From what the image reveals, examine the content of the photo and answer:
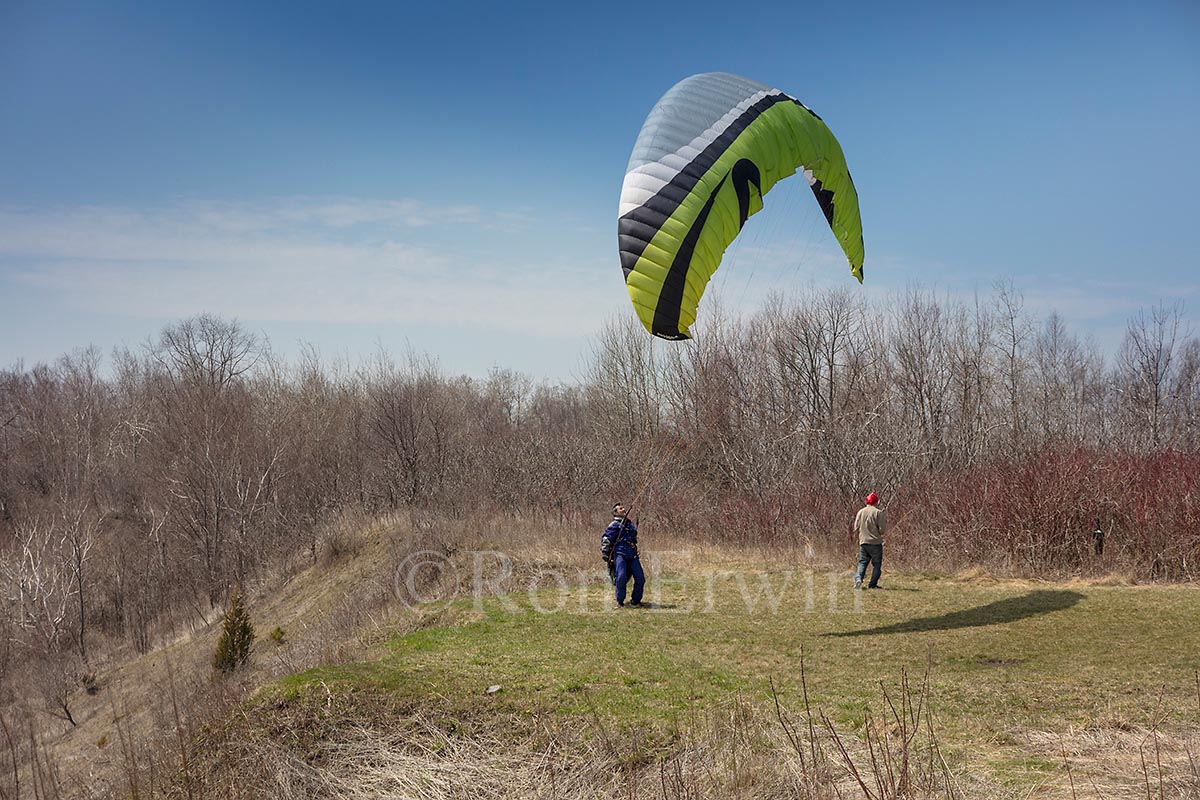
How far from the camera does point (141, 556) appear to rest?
33938 millimetres

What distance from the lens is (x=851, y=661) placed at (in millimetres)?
9445

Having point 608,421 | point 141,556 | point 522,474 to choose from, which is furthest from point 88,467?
point 608,421

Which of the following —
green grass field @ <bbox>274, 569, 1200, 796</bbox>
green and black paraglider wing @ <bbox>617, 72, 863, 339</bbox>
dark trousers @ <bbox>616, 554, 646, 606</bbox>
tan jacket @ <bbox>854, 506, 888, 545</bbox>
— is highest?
green and black paraglider wing @ <bbox>617, 72, 863, 339</bbox>

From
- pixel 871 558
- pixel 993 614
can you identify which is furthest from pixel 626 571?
pixel 993 614

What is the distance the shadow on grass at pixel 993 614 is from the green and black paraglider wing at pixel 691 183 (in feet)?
16.9

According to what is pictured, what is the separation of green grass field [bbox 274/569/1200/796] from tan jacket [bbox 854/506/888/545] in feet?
2.96

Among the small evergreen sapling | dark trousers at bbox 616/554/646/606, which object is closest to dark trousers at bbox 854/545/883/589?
dark trousers at bbox 616/554/646/606

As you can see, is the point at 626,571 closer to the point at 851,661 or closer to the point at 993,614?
the point at 851,661

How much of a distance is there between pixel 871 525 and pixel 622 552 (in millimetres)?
4207

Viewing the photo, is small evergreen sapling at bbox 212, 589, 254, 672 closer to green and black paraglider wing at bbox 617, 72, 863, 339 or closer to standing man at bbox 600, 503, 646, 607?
standing man at bbox 600, 503, 646, 607

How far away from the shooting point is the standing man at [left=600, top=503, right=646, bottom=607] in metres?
12.6

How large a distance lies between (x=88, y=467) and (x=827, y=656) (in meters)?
47.7

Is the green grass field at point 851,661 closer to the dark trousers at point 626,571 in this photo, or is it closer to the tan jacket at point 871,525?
the dark trousers at point 626,571

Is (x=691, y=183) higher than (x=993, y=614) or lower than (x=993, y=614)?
higher
